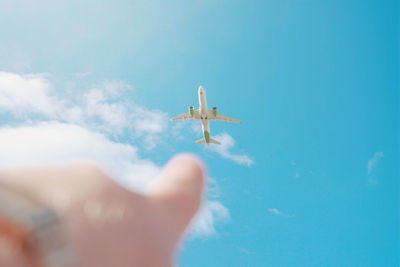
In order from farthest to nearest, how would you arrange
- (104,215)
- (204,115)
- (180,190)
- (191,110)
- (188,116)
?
1. (188,116)
2. (204,115)
3. (191,110)
4. (180,190)
5. (104,215)

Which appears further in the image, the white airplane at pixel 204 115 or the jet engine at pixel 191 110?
the jet engine at pixel 191 110

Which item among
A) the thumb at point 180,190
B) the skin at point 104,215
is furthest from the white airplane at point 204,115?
the skin at point 104,215

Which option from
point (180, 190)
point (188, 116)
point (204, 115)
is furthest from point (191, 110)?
point (180, 190)

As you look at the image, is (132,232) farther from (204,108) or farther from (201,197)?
(204,108)

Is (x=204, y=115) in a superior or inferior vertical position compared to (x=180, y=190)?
superior

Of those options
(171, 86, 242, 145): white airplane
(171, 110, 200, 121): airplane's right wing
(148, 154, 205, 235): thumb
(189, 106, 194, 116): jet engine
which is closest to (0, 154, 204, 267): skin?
(148, 154, 205, 235): thumb

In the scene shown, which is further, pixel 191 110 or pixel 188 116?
pixel 188 116

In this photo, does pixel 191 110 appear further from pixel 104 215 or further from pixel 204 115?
pixel 104 215

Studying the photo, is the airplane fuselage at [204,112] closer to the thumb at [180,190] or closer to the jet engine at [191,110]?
the jet engine at [191,110]

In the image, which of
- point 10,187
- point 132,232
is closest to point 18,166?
point 10,187
